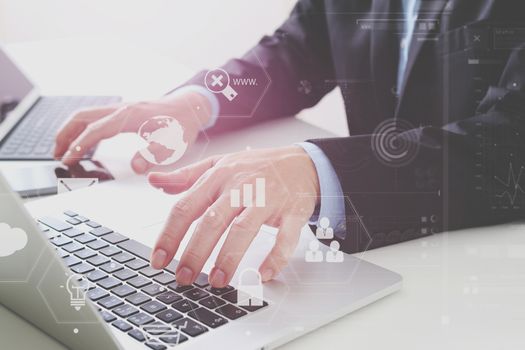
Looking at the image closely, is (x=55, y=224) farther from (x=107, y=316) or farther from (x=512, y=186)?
(x=512, y=186)

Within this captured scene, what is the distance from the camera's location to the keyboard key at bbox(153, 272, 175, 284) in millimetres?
487

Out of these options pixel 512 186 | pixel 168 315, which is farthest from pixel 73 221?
pixel 512 186

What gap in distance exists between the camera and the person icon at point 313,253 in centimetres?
55

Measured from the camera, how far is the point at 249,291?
475 mm

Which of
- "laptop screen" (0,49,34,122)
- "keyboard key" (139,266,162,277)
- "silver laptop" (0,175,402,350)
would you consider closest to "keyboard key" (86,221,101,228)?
"silver laptop" (0,175,402,350)

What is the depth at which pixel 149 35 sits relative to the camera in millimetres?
1408

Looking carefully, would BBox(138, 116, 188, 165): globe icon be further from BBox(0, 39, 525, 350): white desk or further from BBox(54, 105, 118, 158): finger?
BBox(0, 39, 525, 350): white desk

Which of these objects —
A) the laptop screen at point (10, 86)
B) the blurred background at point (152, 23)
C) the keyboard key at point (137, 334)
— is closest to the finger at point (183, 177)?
the keyboard key at point (137, 334)

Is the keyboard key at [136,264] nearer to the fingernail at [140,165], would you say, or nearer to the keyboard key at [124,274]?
the keyboard key at [124,274]

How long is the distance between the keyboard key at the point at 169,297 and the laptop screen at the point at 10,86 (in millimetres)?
493

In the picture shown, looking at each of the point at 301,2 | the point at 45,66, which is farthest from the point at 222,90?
the point at 45,66

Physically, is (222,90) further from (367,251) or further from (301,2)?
(301,2)

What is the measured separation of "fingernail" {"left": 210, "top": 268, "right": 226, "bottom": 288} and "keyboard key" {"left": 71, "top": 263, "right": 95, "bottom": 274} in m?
0.11

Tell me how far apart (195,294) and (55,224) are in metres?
0.21
